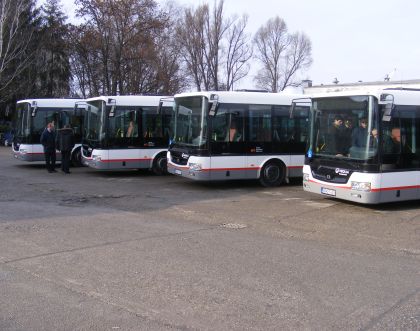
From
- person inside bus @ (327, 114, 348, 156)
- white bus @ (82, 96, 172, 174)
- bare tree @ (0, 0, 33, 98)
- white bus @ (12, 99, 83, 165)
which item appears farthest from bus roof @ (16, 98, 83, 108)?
bare tree @ (0, 0, 33, 98)

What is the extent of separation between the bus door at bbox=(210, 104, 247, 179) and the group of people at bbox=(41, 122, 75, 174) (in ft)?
22.9

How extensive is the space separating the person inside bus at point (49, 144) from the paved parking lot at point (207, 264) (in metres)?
6.22

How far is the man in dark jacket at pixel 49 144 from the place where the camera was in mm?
18453

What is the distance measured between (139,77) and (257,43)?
28.6 meters

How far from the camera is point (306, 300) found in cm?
522

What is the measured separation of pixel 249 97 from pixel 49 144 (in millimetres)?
8279

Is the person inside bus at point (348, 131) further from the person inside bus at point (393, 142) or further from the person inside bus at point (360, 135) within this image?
the person inside bus at point (393, 142)

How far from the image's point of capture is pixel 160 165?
17812 millimetres

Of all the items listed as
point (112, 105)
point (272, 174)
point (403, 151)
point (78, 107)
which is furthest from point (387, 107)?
point (78, 107)

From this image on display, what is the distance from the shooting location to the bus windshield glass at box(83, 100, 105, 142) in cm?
1717

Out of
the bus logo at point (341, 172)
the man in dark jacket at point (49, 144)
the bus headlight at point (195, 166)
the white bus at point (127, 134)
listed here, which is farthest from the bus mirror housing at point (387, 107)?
the man in dark jacket at point (49, 144)

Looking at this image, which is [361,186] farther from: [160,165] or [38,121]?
[38,121]

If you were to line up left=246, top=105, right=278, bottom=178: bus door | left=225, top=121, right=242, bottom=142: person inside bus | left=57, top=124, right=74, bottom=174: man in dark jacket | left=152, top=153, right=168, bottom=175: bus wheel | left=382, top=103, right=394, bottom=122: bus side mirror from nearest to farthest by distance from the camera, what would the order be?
left=382, top=103, right=394, bottom=122: bus side mirror → left=225, top=121, right=242, bottom=142: person inside bus → left=246, top=105, right=278, bottom=178: bus door → left=152, top=153, right=168, bottom=175: bus wheel → left=57, top=124, right=74, bottom=174: man in dark jacket

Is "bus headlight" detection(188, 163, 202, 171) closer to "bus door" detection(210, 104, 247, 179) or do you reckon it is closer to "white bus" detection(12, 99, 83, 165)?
"bus door" detection(210, 104, 247, 179)
